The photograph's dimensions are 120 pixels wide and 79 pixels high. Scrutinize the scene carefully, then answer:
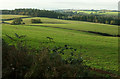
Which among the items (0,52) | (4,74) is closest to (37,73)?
(4,74)

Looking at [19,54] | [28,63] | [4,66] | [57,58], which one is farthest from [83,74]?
[4,66]

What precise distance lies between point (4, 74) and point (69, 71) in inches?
141

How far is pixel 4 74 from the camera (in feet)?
27.2

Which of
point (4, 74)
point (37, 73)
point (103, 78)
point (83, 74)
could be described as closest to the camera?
point (4, 74)

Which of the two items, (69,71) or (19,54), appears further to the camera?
(19,54)

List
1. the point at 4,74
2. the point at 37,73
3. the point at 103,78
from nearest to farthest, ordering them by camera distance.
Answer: the point at 4,74 → the point at 37,73 → the point at 103,78

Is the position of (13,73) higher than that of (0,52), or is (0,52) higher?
(0,52)

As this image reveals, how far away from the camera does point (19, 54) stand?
9.28 meters

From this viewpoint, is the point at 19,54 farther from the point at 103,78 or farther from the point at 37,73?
the point at 103,78

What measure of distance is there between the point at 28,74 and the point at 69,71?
7.62ft

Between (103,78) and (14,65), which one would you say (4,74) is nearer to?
(14,65)

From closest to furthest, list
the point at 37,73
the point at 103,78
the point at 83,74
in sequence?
the point at 37,73 → the point at 83,74 → the point at 103,78

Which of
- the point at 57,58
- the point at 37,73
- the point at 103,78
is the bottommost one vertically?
the point at 103,78

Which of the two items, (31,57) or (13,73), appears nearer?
(13,73)
